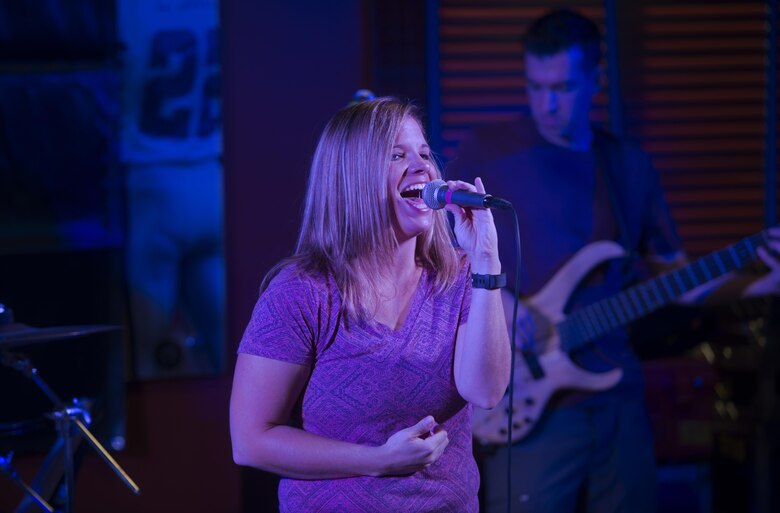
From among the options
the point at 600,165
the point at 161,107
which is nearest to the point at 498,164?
the point at 600,165

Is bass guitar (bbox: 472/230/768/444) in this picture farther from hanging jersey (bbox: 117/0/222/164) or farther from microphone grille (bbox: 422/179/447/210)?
hanging jersey (bbox: 117/0/222/164)

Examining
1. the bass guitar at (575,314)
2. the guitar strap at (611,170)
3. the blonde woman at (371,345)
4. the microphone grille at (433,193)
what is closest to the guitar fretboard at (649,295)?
the bass guitar at (575,314)

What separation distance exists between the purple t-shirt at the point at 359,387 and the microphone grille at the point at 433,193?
0.29 m

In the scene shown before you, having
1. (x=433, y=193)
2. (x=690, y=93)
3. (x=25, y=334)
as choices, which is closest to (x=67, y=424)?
(x=25, y=334)

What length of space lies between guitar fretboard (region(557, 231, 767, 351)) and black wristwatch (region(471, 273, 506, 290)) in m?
1.22

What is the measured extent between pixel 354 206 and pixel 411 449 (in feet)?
1.92

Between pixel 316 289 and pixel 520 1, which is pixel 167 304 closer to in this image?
pixel 316 289

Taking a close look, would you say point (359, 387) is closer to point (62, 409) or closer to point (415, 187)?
point (415, 187)

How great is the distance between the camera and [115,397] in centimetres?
351

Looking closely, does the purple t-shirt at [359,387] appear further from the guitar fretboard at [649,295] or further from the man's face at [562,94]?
the man's face at [562,94]

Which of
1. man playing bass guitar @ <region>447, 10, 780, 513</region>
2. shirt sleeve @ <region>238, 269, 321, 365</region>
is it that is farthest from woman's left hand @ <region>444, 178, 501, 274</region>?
man playing bass guitar @ <region>447, 10, 780, 513</region>

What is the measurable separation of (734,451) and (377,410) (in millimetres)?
2783

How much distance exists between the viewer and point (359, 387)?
6.20ft

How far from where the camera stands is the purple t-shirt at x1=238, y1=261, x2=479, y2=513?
1865mm
